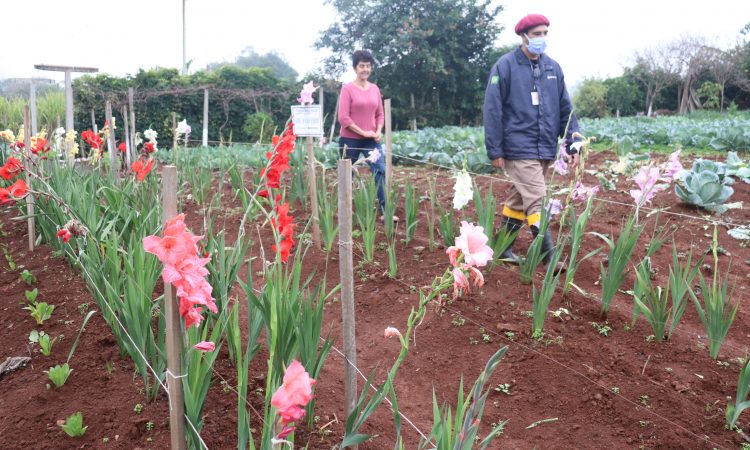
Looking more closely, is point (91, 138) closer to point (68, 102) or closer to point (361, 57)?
point (361, 57)

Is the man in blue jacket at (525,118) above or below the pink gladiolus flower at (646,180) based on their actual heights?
above

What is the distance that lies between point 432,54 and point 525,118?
20383mm

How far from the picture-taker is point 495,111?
11.3 ft

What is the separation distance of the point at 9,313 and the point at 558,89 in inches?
124

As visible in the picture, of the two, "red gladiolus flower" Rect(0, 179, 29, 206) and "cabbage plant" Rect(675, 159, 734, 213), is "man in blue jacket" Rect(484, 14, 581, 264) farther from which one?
"red gladiolus flower" Rect(0, 179, 29, 206)

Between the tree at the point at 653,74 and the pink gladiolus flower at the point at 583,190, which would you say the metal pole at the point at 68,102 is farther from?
the tree at the point at 653,74

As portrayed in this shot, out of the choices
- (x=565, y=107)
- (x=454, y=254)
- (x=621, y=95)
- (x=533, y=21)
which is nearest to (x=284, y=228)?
(x=454, y=254)

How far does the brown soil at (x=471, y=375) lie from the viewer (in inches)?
74.0

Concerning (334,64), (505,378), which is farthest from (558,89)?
(334,64)

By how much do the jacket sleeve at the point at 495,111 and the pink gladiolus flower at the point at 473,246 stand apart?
2178mm

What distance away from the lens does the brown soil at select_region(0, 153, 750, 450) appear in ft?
6.17

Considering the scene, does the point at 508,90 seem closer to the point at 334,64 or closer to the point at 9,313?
the point at 9,313

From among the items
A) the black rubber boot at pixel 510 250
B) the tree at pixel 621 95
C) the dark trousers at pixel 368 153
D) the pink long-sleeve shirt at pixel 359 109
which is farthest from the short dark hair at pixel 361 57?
the tree at pixel 621 95

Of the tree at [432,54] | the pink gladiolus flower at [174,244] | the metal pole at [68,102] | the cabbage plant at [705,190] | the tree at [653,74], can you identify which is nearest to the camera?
the pink gladiolus flower at [174,244]
